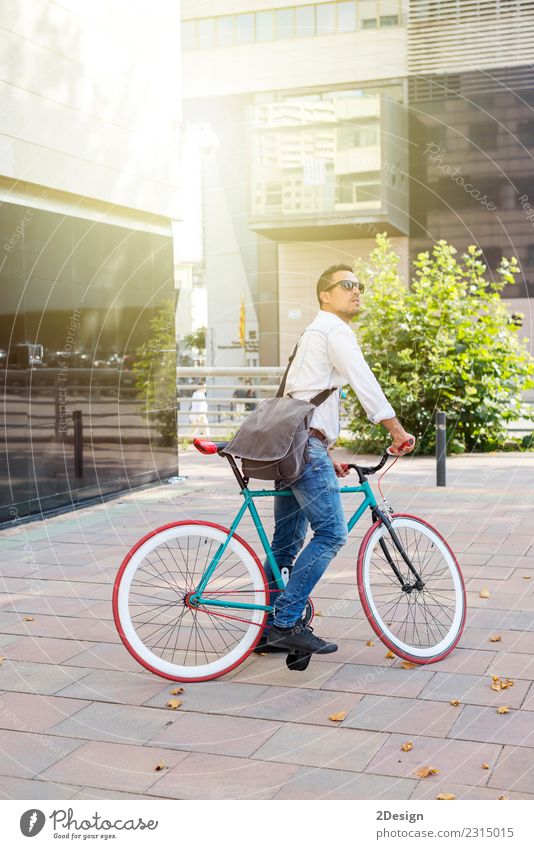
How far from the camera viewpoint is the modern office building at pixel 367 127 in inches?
1252

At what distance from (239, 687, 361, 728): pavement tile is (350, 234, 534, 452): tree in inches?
353

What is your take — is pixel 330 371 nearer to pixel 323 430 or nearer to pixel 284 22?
pixel 323 430

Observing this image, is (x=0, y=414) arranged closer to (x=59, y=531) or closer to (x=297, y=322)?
(x=59, y=531)

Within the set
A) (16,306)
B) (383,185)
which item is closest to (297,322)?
(383,185)

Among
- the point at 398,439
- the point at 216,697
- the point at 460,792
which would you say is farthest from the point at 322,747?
the point at 398,439

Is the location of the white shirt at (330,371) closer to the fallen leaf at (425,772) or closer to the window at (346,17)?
the fallen leaf at (425,772)

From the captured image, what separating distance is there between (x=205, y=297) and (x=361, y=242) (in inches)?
648

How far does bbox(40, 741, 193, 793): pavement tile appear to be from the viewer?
3.57 m

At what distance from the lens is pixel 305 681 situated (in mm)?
4641

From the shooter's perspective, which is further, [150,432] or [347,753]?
[150,432]

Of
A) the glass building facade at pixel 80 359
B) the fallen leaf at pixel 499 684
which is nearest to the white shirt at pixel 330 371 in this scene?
the fallen leaf at pixel 499 684

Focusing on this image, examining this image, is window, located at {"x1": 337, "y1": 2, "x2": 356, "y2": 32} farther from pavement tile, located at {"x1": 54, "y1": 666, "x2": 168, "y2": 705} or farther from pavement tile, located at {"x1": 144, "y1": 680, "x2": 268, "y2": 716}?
pavement tile, located at {"x1": 144, "y1": 680, "x2": 268, "y2": 716}

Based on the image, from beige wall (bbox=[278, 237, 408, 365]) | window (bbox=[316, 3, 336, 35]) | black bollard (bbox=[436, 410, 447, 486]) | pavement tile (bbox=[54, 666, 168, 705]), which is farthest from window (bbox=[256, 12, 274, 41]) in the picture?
pavement tile (bbox=[54, 666, 168, 705])

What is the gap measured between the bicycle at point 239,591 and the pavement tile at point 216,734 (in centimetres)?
47
